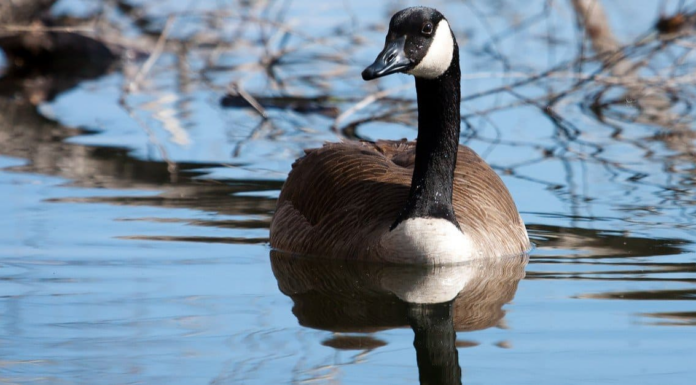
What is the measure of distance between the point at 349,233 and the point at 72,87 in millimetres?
9262

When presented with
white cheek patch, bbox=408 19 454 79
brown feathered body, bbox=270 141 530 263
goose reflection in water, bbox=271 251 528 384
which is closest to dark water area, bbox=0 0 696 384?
goose reflection in water, bbox=271 251 528 384

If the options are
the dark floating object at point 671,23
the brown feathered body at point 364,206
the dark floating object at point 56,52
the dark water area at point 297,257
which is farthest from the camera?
the dark floating object at point 56,52

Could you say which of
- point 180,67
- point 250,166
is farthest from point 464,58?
point 250,166

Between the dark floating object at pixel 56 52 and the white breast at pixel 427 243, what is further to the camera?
the dark floating object at pixel 56 52

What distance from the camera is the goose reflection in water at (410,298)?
6461 millimetres

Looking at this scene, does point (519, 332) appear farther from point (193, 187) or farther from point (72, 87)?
point (72, 87)

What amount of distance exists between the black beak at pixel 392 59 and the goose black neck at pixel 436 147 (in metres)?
0.50

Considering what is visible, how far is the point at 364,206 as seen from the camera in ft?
28.6

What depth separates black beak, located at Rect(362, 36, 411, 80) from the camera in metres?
7.61

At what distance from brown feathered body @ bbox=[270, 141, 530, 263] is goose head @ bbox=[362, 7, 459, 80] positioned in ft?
3.52

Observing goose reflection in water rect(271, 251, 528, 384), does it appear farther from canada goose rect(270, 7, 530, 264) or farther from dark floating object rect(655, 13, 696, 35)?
dark floating object rect(655, 13, 696, 35)

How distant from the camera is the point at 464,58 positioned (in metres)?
18.0

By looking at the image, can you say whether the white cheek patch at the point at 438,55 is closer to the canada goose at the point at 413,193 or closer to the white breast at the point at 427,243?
the canada goose at the point at 413,193

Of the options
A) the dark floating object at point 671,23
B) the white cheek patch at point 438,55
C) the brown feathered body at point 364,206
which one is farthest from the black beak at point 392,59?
the dark floating object at point 671,23
